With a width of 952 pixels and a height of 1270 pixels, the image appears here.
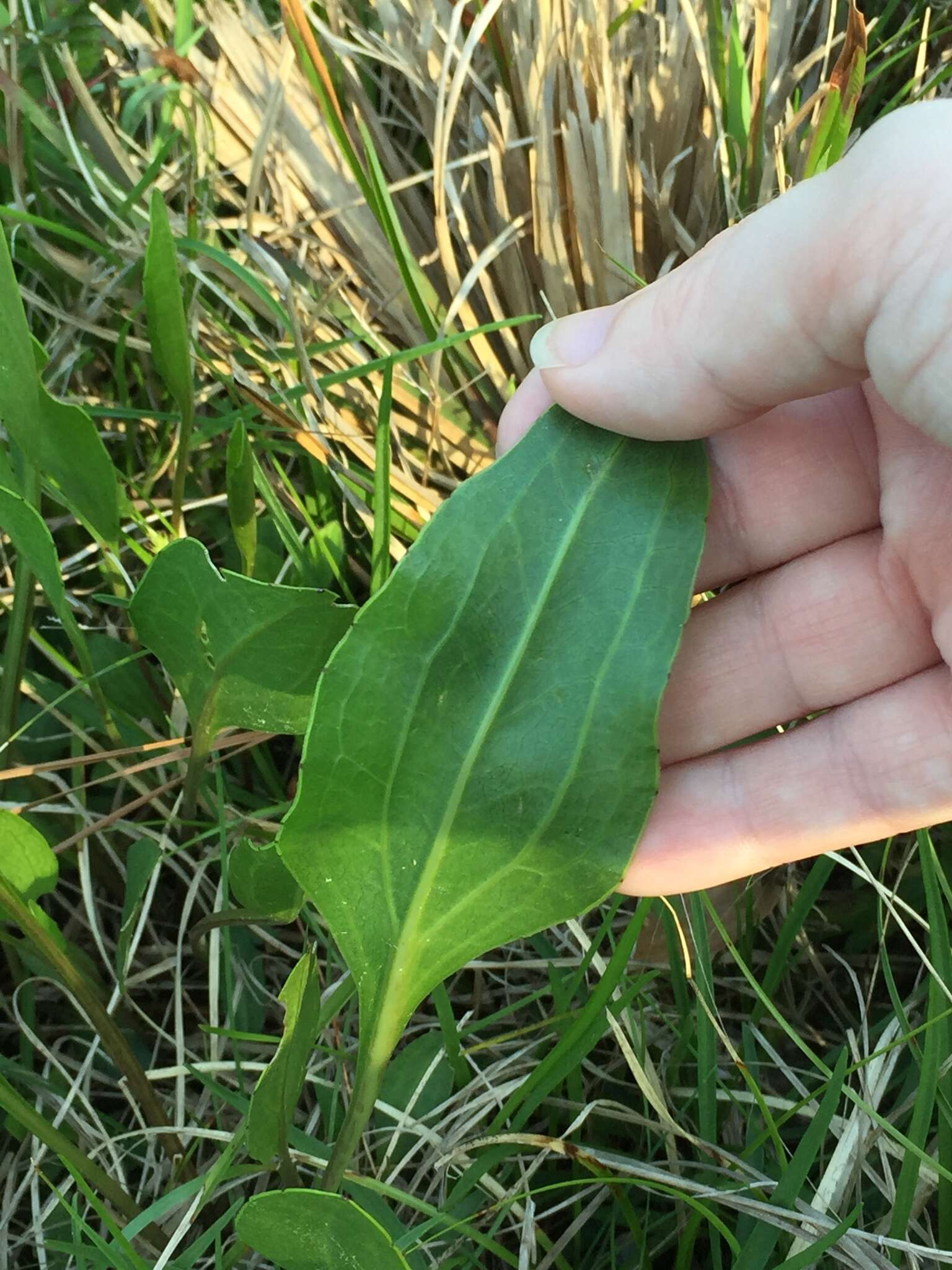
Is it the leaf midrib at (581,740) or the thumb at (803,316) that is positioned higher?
the thumb at (803,316)

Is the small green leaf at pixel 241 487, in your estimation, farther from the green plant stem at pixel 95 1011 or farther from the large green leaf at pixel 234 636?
the green plant stem at pixel 95 1011

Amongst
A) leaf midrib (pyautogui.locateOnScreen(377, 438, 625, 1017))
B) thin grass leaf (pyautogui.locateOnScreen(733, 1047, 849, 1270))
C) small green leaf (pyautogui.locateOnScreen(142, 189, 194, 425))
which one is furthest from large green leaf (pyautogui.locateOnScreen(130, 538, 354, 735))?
thin grass leaf (pyautogui.locateOnScreen(733, 1047, 849, 1270))

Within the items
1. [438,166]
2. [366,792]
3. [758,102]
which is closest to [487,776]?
[366,792]

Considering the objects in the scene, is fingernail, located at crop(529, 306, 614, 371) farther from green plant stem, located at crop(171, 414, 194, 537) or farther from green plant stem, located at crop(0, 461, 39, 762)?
green plant stem, located at crop(0, 461, 39, 762)

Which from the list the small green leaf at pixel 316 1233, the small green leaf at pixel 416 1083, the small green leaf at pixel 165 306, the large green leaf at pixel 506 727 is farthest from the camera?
the small green leaf at pixel 416 1083

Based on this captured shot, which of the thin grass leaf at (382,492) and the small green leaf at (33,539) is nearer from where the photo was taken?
the small green leaf at (33,539)

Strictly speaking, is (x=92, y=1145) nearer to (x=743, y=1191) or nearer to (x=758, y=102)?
(x=743, y=1191)

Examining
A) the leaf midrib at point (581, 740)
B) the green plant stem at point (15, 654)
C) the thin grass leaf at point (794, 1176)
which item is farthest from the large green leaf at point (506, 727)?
the green plant stem at point (15, 654)

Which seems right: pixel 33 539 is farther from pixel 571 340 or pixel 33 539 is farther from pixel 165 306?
pixel 571 340
